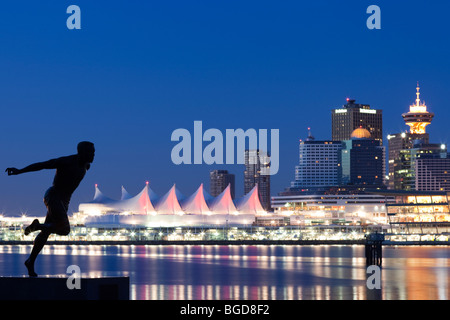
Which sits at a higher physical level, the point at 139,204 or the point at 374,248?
the point at 139,204

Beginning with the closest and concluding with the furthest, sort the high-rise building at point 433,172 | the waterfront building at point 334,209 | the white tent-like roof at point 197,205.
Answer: the white tent-like roof at point 197,205 → the waterfront building at point 334,209 → the high-rise building at point 433,172

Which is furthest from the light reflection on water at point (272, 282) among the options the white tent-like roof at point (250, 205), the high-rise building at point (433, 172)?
the high-rise building at point (433, 172)

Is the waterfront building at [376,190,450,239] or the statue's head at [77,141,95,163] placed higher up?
the statue's head at [77,141,95,163]

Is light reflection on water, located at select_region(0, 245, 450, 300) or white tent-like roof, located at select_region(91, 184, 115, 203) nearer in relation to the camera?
light reflection on water, located at select_region(0, 245, 450, 300)

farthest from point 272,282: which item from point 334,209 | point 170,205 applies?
point 334,209

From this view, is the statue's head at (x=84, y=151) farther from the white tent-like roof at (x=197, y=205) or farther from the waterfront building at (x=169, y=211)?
the white tent-like roof at (x=197, y=205)

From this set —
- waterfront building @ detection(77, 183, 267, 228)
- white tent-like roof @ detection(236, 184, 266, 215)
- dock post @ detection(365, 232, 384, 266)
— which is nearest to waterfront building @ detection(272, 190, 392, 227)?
white tent-like roof @ detection(236, 184, 266, 215)

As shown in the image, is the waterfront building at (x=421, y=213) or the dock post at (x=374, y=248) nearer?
the dock post at (x=374, y=248)

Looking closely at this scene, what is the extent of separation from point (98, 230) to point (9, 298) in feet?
392

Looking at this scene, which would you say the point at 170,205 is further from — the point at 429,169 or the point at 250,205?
the point at 429,169

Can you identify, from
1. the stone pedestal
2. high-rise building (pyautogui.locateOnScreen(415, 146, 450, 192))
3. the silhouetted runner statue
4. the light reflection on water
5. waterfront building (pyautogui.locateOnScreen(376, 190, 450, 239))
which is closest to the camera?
the stone pedestal

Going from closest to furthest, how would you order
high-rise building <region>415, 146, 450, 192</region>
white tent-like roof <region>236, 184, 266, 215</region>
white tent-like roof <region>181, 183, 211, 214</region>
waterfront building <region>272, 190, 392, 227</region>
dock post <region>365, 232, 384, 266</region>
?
1. dock post <region>365, 232, 384, 266</region>
2. white tent-like roof <region>181, 183, 211, 214</region>
3. white tent-like roof <region>236, 184, 266, 215</region>
4. waterfront building <region>272, 190, 392, 227</region>
5. high-rise building <region>415, 146, 450, 192</region>

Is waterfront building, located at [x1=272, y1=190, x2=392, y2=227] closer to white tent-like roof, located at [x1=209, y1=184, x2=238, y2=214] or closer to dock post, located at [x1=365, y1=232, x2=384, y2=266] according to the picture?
white tent-like roof, located at [x1=209, y1=184, x2=238, y2=214]

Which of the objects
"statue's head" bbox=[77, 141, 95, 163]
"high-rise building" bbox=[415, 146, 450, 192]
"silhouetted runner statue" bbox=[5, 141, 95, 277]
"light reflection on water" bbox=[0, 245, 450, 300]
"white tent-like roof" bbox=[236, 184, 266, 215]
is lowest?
"light reflection on water" bbox=[0, 245, 450, 300]
